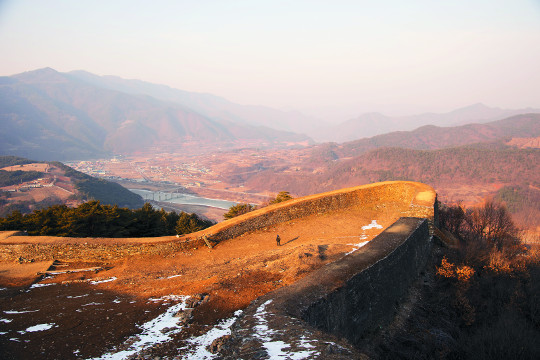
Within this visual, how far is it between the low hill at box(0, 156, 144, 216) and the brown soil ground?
60.3 meters

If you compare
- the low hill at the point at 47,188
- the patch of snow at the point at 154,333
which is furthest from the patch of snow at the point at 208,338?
the low hill at the point at 47,188

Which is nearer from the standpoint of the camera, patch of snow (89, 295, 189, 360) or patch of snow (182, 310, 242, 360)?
patch of snow (182, 310, 242, 360)

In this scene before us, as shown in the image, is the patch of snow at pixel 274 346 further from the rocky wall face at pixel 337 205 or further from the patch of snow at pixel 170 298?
the rocky wall face at pixel 337 205

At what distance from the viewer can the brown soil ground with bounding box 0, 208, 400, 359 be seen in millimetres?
7297

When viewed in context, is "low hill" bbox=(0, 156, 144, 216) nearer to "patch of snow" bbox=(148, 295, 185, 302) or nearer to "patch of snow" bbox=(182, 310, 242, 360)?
"patch of snow" bbox=(148, 295, 185, 302)

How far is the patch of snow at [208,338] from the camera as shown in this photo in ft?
20.5

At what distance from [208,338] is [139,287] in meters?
4.86

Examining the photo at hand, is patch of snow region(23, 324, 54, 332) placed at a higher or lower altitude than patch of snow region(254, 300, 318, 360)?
lower

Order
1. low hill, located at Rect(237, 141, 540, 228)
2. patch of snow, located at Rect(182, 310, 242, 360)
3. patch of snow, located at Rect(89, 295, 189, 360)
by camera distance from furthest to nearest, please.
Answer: low hill, located at Rect(237, 141, 540, 228) → patch of snow, located at Rect(89, 295, 189, 360) → patch of snow, located at Rect(182, 310, 242, 360)

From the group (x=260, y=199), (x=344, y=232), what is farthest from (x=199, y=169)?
(x=344, y=232)

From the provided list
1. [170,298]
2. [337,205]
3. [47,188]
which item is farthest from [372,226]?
[47,188]

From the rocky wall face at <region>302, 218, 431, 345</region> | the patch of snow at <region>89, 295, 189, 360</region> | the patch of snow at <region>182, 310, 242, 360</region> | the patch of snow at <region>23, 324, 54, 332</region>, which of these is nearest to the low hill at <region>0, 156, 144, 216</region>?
the patch of snow at <region>23, 324, 54, 332</region>

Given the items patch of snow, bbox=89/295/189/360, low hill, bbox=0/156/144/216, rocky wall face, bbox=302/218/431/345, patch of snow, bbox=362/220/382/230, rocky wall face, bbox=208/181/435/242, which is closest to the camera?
patch of snow, bbox=89/295/189/360

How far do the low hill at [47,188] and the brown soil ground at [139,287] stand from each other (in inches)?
2374
